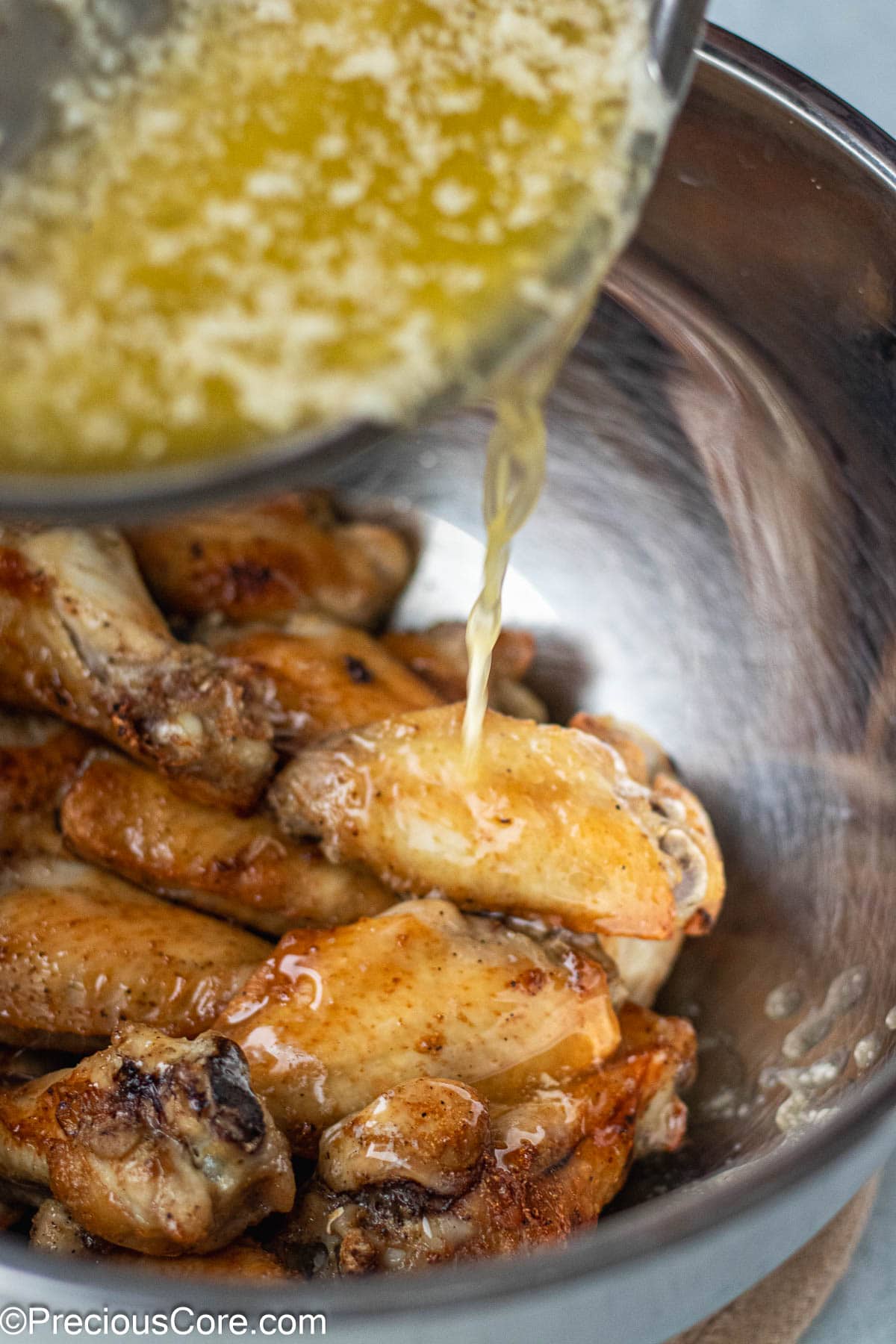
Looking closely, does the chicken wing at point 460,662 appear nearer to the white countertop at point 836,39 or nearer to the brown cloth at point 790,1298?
the brown cloth at point 790,1298

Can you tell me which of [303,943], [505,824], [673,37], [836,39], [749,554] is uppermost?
[673,37]

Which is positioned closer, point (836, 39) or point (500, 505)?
point (500, 505)

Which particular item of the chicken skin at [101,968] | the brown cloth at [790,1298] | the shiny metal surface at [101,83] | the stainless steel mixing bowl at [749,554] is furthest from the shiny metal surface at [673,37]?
the brown cloth at [790,1298]

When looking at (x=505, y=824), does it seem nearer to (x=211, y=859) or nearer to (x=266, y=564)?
(x=211, y=859)

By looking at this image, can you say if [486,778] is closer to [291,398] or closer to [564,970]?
[564,970]

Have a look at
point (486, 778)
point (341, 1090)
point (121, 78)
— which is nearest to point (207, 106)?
point (121, 78)

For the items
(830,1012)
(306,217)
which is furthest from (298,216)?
(830,1012)

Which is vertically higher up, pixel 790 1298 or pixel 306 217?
pixel 306 217
